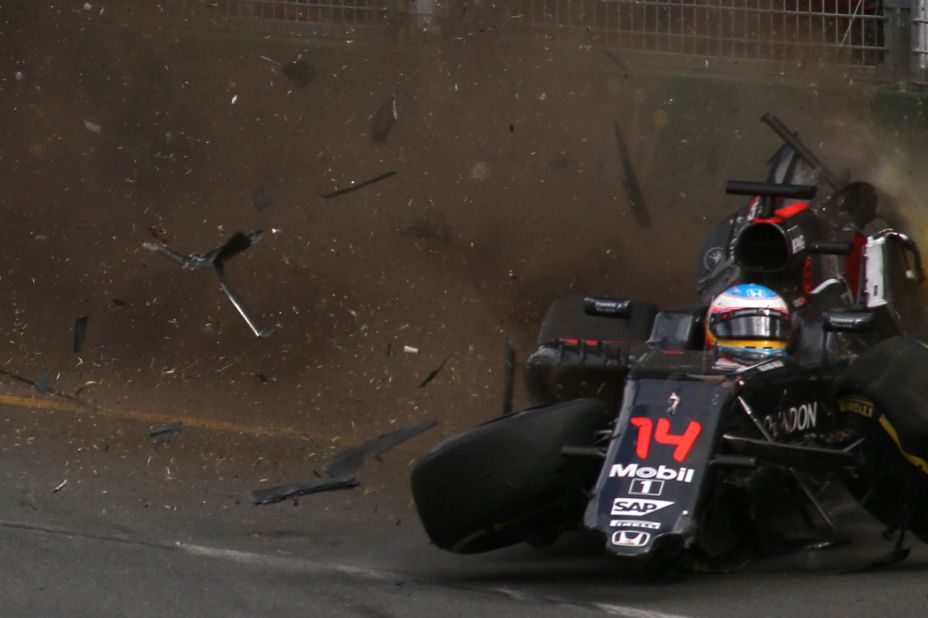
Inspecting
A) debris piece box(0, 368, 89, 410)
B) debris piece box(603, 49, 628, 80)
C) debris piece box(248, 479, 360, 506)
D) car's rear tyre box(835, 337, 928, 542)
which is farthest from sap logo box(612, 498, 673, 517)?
debris piece box(603, 49, 628, 80)

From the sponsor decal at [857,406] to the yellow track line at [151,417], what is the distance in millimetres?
3379

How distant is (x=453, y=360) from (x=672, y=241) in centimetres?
245

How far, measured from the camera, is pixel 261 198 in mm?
13125

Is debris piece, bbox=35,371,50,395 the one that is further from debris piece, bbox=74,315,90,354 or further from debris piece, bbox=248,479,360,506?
debris piece, bbox=248,479,360,506

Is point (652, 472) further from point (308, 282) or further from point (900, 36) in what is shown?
point (900, 36)

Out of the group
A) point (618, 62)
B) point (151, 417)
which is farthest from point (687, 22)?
point (151, 417)

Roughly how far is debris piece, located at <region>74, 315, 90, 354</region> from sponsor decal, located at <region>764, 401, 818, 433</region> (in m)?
5.12

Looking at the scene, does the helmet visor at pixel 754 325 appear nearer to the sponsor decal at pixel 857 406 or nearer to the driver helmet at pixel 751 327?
the driver helmet at pixel 751 327

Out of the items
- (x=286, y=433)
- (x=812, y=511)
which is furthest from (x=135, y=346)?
(x=812, y=511)

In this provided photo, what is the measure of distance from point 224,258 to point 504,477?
5425 millimetres

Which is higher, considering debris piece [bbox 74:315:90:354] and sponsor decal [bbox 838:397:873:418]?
sponsor decal [bbox 838:397:873:418]

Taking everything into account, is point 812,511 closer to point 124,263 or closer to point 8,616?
point 8,616

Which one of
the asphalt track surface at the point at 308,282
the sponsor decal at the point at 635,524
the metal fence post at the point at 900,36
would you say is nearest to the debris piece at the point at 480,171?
the asphalt track surface at the point at 308,282

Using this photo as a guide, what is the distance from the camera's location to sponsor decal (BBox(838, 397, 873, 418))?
311 inches
